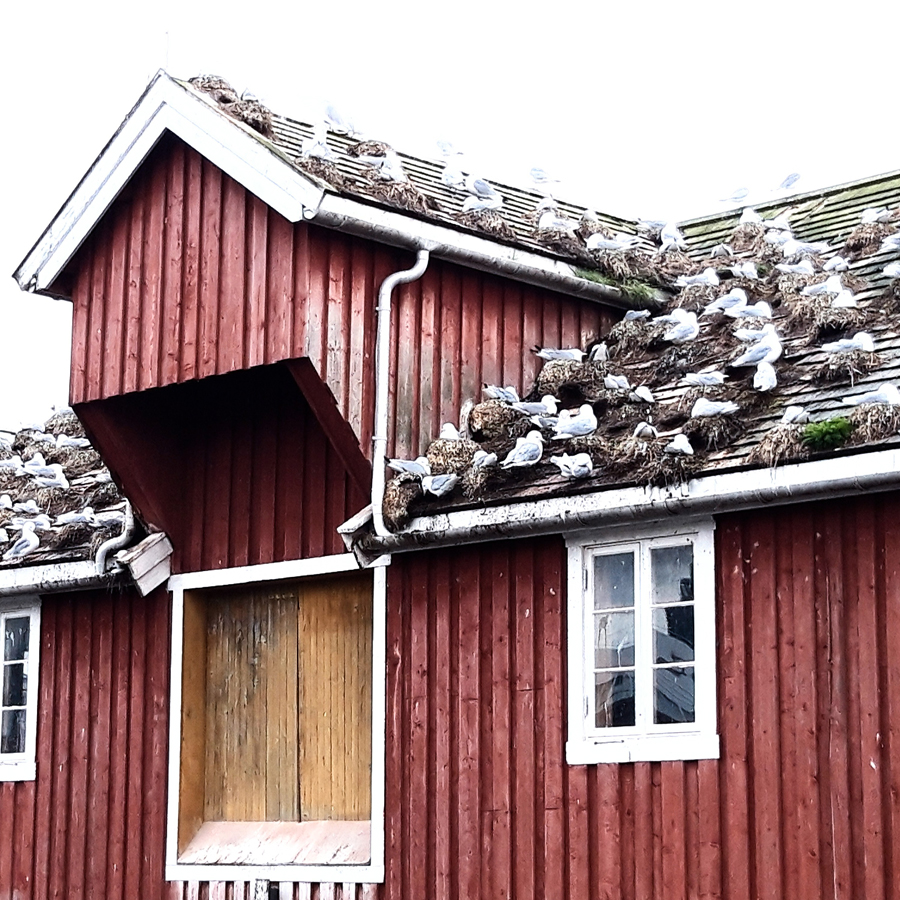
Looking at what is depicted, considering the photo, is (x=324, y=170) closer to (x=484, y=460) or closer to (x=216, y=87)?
(x=216, y=87)

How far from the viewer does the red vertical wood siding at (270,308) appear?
13156 mm

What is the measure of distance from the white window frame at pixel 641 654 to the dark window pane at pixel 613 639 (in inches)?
2.0

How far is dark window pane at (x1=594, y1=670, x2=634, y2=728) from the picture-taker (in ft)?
38.2

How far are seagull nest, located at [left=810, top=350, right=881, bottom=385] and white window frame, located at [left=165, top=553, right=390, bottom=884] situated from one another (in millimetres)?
3396

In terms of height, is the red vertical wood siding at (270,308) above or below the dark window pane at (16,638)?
above

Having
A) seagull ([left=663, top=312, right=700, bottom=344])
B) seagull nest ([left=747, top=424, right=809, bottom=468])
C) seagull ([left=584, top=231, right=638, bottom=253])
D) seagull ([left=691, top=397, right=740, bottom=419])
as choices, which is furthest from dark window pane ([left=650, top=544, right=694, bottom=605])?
seagull ([left=584, top=231, right=638, bottom=253])

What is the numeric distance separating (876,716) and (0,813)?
818 cm

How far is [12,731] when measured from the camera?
15781 millimetres

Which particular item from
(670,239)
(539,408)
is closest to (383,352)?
(539,408)

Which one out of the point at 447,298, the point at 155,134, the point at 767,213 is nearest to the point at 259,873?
the point at 447,298

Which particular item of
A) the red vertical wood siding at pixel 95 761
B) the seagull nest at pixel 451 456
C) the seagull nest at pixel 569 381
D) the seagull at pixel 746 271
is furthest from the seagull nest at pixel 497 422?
the red vertical wood siding at pixel 95 761

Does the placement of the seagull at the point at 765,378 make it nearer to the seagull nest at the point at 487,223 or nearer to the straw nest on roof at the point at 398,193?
the seagull nest at the point at 487,223

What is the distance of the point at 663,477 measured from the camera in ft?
36.3

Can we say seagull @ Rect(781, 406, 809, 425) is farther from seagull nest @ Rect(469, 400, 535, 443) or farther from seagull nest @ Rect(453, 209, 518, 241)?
seagull nest @ Rect(453, 209, 518, 241)
